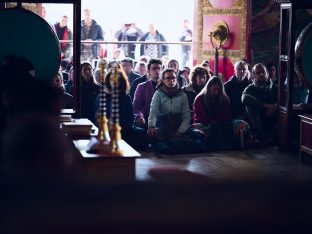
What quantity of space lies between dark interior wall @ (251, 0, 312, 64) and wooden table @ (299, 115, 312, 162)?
374 cm

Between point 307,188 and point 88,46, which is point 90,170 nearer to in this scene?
point 307,188

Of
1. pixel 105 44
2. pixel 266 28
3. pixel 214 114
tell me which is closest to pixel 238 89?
pixel 214 114

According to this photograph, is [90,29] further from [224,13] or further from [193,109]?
[193,109]

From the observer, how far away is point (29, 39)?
753cm

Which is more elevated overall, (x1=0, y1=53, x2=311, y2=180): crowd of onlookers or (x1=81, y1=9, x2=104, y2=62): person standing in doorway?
(x1=81, y1=9, x2=104, y2=62): person standing in doorway

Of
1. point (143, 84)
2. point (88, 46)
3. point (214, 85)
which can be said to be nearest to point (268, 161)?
point (214, 85)

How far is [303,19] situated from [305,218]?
469 inches

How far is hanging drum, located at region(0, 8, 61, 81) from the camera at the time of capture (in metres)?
7.53

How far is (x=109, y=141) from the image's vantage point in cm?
562

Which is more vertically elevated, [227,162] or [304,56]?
[304,56]

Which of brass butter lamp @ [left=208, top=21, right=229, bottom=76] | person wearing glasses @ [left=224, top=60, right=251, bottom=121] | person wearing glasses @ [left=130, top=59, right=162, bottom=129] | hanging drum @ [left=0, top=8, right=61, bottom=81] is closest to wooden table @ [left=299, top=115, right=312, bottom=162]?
person wearing glasses @ [left=224, top=60, right=251, bottom=121]

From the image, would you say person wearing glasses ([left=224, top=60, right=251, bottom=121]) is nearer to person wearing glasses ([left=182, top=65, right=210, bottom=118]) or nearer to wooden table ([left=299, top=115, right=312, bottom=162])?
person wearing glasses ([left=182, top=65, right=210, bottom=118])

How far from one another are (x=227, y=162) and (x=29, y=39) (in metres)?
2.78

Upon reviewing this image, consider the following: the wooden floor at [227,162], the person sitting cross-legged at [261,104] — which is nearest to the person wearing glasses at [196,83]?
the person sitting cross-legged at [261,104]
